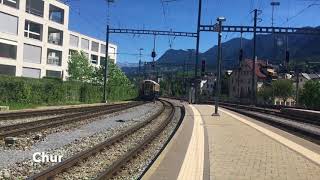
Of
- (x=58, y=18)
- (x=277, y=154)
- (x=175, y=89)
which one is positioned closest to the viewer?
(x=277, y=154)

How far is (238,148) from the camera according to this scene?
15.7 meters

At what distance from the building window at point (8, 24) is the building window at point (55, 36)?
45.8 feet

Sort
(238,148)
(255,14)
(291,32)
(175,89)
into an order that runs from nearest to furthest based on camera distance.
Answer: (238,148), (291,32), (255,14), (175,89)

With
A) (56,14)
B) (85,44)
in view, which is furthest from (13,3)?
(85,44)

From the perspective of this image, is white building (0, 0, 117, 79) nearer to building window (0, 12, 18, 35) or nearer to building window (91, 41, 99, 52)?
building window (0, 12, 18, 35)

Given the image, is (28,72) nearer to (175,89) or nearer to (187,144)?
(187,144)

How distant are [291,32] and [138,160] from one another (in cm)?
4551

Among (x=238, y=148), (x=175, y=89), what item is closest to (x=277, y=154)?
(x=238, y=148)

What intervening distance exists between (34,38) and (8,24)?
9.24 meters

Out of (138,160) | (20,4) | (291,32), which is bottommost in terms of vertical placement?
(138,160)

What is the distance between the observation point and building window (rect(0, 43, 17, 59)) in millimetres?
68713

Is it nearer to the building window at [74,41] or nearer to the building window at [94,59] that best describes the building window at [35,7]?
the building window at [74,41]

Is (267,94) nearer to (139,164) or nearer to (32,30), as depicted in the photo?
(32,30)

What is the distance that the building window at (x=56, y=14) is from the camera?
85.7 meters
